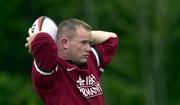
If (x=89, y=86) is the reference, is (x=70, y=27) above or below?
above

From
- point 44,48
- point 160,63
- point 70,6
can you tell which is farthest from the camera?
point 70,6

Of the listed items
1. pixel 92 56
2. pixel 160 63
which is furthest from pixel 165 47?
pixel 92 56

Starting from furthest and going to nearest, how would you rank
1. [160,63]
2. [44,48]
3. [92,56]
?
1. [160,63]
2. [92,56]
3. [44,48]

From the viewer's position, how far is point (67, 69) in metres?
7.71

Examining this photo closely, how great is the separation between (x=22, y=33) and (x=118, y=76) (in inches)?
120

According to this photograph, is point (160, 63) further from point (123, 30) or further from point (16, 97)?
point (16, 97)

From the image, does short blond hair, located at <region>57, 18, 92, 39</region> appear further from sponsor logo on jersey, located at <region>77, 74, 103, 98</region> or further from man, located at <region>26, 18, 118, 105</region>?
sponsor logo on jersey, located at <region>77, 74, 103, 98</region>

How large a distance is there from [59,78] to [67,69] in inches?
3.9

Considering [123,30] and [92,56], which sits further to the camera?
[123,30]

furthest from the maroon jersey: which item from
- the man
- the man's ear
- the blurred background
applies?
the blurred background

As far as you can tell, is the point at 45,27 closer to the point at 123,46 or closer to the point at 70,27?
the point at 70,27

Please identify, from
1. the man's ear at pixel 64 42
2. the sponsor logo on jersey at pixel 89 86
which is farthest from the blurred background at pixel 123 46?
the man's ear at pixel 64 42

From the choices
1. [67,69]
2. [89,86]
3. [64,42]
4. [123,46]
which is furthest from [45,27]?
[123,46]

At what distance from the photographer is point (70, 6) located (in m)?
26.5
